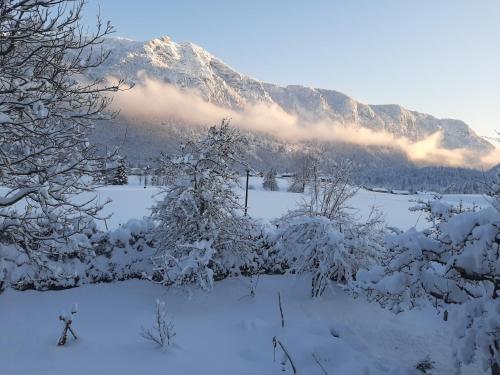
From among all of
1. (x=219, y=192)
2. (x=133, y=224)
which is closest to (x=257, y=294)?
(x=219, y=192)

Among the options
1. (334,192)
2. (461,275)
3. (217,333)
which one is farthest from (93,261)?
(461,275)

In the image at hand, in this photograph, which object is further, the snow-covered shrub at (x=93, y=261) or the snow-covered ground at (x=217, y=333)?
the snow-covered shrub at (x=93, y=261)

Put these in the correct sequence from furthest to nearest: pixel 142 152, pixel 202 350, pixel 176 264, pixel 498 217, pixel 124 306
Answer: pixel 142 152
pixel 176 264
pixel 124 306
pixel 202 350
pixel 498 217

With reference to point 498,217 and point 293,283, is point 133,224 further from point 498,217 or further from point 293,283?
point 498,217

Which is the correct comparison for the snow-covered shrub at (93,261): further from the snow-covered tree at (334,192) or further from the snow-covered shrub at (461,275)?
the snow-covered shrub at (461,275)

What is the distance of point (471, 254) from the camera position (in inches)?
179

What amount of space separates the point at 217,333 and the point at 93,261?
4234 millimetres

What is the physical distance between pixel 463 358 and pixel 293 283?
6670 mm

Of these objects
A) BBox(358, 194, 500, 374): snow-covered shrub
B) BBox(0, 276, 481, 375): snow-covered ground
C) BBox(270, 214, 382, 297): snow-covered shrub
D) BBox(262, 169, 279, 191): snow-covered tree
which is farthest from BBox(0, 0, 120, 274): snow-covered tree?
BBox(262, 169, 279, 191): snow-covered tree

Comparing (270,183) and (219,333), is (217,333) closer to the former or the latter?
(219,333)

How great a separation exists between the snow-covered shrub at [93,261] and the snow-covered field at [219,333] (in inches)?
11.6

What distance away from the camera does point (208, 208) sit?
10.4 meters

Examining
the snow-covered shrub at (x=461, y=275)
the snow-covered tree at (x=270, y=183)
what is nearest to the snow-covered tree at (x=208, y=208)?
the snow-covered shrub at (x=461, y=275)

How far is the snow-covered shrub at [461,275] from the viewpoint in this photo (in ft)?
14.1
